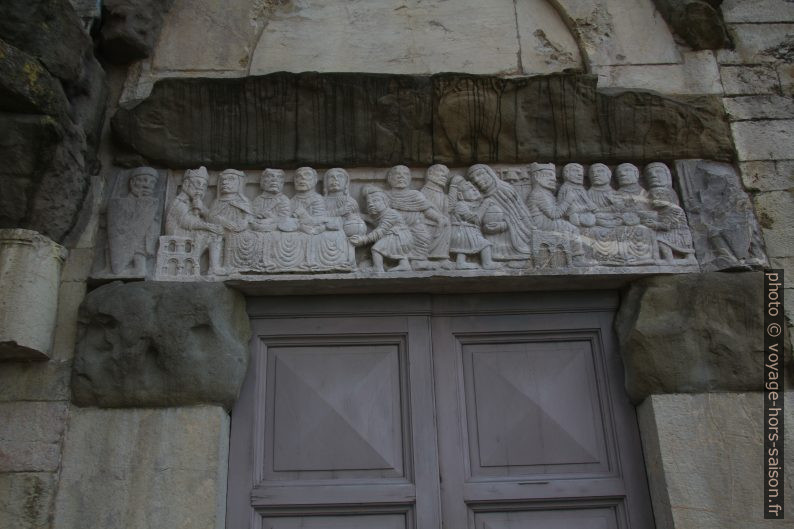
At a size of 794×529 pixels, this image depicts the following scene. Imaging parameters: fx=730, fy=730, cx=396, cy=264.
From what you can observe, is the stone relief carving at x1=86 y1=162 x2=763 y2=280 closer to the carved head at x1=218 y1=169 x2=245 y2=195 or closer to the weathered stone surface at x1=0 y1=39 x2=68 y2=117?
the carved head at x1=218 y1=169 x2=245 y2=195

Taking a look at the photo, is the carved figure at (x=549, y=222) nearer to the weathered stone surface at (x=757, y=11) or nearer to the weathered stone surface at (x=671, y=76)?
the weathered stone surface at (x=671, y=76)

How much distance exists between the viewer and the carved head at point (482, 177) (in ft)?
11.7

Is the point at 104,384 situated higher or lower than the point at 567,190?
lower

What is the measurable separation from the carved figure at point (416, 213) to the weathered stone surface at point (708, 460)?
1.19 meters

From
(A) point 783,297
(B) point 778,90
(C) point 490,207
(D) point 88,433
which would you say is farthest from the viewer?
(B) point 778,90

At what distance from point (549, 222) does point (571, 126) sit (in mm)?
532

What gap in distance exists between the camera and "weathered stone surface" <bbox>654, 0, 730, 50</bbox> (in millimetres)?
3805

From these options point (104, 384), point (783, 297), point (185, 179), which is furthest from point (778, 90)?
point (104, 384)

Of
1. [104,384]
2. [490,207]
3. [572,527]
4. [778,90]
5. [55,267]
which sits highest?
[778,90]

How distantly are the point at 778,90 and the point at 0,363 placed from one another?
12.8 ft

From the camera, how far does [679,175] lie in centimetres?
360

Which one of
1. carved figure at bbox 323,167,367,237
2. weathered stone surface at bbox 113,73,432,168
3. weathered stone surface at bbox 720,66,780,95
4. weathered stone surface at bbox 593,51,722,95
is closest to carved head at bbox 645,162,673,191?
weathered stone surface at bbox 593,51,722,95

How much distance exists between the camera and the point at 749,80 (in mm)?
3779

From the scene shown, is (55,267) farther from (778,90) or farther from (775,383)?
(778,90)
